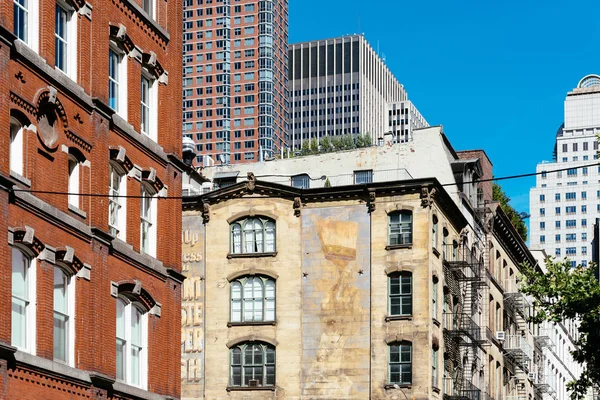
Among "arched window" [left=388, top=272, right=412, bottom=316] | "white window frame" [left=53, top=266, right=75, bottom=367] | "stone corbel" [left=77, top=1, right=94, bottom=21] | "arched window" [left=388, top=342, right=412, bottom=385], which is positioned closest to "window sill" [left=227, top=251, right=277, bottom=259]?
"arched window" [left=388, top=272, right=412, bottom=316]

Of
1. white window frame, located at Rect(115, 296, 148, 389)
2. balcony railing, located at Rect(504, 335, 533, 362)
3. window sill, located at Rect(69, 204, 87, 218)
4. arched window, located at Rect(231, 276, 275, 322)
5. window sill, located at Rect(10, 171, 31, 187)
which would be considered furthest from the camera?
balcony railing, located at Rect(504, 335, 533, 362)

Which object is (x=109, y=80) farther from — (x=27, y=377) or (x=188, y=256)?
(x=188, y=256)

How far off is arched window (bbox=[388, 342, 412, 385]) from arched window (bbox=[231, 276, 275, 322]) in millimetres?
6814

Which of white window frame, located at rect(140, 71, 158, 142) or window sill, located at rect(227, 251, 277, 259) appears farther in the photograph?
window sill, located at rect(227, 251, 277, 259)

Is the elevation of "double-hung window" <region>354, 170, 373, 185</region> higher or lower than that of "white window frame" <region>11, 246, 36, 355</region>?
higher

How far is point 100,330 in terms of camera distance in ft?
107

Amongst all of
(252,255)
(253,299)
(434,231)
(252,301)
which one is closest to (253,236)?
(252,255)

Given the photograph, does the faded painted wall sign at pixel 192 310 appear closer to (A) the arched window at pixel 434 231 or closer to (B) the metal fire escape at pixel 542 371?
(A) the arched window at pixel 434 231

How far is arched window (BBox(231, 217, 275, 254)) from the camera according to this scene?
66.8 meters

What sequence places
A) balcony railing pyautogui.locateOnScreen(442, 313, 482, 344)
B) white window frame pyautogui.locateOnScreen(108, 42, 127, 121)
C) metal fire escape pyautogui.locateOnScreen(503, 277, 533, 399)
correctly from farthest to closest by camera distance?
metal fire escape pyautogui.locateOnScreen(503, 277, 533, 399) → balcony railing pyautogui.locateOnScreen(442, 313, 482, 344) → white window frame pyautogui.locateOnScreen(108, 42, 127, 121)

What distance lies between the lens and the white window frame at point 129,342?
113 feet

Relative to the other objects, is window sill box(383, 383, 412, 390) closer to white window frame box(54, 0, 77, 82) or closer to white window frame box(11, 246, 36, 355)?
white window frame box(54, 0, 77, 82)

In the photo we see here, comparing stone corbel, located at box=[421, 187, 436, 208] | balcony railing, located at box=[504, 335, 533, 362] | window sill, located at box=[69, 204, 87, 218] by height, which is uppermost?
stone corbel, located at box=[421, 187, 436, 208]

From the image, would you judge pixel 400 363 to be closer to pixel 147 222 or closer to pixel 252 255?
pixel 252 255
